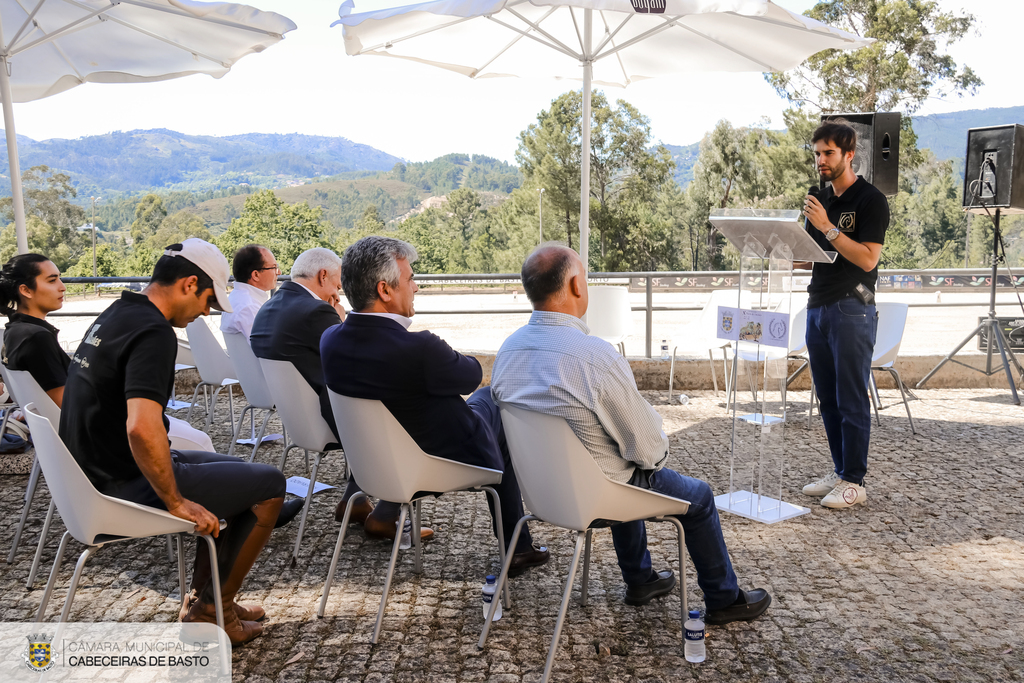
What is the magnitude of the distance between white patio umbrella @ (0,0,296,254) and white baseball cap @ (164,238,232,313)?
2.66 metres

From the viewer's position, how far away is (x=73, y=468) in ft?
6.79

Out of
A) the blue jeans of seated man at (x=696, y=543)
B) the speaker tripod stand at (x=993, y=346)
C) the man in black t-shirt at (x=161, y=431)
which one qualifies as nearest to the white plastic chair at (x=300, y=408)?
the man in black t-shirt at (x=161, y=431)

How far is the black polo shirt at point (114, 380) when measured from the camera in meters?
2.18

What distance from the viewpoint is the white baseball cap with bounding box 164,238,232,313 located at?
7.84ft

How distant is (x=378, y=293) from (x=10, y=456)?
11.1 feet

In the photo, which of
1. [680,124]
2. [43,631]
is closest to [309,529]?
[43,631]

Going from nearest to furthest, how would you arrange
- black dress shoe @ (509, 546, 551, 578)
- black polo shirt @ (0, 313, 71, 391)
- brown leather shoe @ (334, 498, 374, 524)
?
black polo shirt @ (0, 313, 71, 391) → black dress shoe @ (509, 546, 551, 578) → brown leather shoe @ (334, 498, 374, 524)

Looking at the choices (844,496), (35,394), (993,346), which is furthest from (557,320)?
(993,346)

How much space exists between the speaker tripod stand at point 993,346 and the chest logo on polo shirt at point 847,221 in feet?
10.1

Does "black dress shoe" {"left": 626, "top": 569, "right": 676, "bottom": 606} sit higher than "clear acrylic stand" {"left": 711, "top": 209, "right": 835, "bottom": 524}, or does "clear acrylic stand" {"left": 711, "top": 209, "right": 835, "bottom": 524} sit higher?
"clear acrylic stand" {"left": 711, "top": 209, "right": 835, "bottom": 524}

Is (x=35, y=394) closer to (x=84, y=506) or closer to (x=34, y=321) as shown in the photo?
(x=34, y=321)

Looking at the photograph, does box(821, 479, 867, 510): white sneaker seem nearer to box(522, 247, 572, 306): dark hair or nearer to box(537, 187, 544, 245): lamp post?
box(522, 247, 572, 306): dark hair

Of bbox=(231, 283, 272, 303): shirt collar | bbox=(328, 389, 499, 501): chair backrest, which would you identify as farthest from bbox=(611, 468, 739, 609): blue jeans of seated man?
bbox=(231, 283, 272, 303): shirt collar

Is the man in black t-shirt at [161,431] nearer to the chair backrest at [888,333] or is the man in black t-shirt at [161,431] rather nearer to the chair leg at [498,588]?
the chair leg at [498,588]
